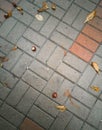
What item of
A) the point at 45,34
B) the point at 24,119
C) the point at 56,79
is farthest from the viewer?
the point at 45,34

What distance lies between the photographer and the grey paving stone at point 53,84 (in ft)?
12.6

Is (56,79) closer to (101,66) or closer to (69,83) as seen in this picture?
(69,83)

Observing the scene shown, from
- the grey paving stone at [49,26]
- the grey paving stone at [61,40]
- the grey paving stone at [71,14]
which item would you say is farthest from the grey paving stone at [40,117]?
the grey paving stone at [71,14]

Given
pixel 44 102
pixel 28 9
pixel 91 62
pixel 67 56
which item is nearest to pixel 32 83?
pixel 44 102

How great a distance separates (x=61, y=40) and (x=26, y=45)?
0.59m

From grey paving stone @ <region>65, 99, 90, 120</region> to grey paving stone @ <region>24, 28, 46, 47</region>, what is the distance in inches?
43.2

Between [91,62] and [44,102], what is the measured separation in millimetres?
1011

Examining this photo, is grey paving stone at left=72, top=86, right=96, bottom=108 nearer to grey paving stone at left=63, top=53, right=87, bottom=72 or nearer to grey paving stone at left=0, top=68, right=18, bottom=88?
grey paving stone at left=63, top=53, right=87, bottom=72

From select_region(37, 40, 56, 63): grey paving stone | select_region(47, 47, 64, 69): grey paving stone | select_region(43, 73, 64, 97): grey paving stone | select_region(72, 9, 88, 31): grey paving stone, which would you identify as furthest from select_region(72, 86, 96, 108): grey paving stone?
select_region(72, 9, 88, 31): grey paving stone

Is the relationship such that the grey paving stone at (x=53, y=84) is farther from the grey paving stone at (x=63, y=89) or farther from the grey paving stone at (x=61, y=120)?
the grey paving stone at (x=61, y=120)

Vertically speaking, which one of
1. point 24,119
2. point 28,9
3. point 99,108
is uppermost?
point 28,9

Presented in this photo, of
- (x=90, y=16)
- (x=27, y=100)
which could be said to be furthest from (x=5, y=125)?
(x=90, y=16)

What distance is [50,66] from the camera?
3998mm

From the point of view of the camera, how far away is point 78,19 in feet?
14.3
